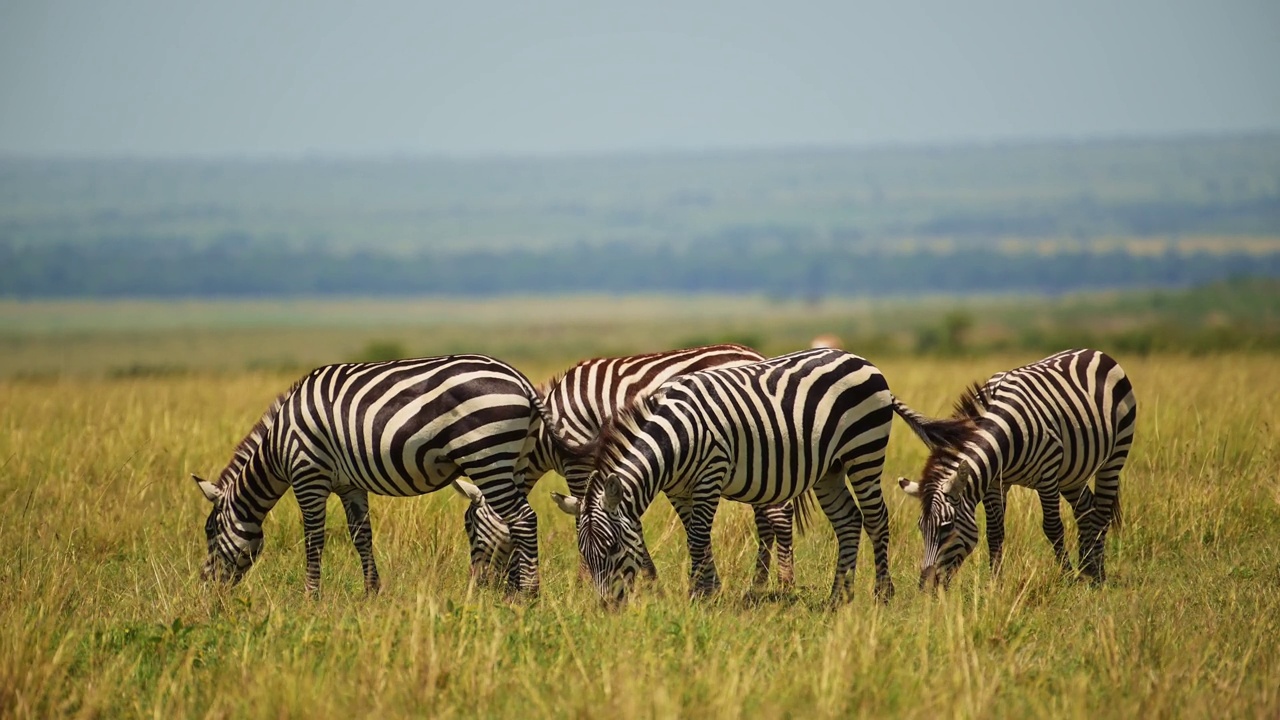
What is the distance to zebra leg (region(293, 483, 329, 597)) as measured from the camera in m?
8.34

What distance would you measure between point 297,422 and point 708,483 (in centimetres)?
241

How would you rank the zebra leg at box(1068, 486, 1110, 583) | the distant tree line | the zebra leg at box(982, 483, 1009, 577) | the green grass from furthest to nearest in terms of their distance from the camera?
the distant tree line < the zebra leg at box(1068, 486, 1110, 583) < the zebra leg at box(982, 483, 1009, 577) < the green grass

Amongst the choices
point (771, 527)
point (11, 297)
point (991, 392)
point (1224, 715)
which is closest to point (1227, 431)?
point (991, 392)

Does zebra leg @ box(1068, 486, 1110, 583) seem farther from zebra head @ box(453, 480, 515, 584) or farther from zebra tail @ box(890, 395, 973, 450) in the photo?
zebra head @ box(453, 480, 515, 584)

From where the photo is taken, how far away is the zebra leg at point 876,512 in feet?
27.3


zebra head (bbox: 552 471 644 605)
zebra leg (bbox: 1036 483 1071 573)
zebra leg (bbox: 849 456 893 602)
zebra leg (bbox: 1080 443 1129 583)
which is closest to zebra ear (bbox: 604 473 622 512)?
zebra head (bbox: 552 471 644 605)

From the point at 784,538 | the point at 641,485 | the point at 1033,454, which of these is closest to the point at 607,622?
the point at 641,485

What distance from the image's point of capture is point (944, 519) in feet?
26.3

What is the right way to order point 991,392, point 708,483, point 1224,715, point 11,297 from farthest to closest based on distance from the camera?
point 11,297 → point 991,392 → point 708,483 → point 1224,715

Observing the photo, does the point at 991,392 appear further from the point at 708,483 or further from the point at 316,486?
the point at 316,486

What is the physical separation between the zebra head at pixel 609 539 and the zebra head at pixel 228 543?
228 centimetres

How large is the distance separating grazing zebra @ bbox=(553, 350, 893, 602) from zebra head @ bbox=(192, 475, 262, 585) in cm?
211

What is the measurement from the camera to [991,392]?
29.0 feet

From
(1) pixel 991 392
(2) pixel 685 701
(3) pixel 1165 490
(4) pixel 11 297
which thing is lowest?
(2) pixel 685 701
